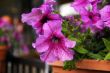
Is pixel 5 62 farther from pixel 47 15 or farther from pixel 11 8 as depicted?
pixel 11 8

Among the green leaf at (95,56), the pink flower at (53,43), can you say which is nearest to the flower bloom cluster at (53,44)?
the pink flower at (53,43)

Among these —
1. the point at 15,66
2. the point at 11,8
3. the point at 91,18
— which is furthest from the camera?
the point at 11,8

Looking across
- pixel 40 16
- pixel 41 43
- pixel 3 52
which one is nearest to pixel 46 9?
pixel 40 16

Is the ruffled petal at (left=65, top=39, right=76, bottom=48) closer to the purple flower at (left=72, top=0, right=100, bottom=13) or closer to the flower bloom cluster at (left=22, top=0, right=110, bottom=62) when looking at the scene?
the flower bloom cluster at (left=22, top=0, right=110, bottom=62)

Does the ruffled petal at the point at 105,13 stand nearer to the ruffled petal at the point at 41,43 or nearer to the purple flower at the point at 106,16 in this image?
the purple flower at the point at 106,16

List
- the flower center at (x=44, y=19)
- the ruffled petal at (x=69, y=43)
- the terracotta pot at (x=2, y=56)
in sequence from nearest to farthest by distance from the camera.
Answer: the ruffled petal at (x=69, y=43) → the flower center at (x=44, y=19) → the terracotta pot at (x=2, y=56)

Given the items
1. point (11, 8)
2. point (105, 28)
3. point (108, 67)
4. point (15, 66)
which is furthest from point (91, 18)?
point (11, 8)
